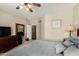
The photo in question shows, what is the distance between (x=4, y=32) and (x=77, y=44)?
1.29 metres

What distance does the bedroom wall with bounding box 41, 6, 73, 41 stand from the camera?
2.40m

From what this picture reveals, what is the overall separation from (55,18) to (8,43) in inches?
37.6

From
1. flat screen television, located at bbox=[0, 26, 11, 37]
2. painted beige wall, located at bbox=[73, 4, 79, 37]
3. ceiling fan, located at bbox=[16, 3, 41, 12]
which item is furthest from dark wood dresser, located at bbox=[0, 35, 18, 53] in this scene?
painted beige wall, located at bbox=[73, 4, 79, 37]

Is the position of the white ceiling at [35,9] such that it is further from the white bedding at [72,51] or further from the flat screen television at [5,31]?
the white bedding at [72,51]

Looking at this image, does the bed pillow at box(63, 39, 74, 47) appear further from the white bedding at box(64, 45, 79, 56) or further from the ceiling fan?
the ceiling fan

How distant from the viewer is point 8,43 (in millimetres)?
2471

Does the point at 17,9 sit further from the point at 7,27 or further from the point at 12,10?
the point at 7,27

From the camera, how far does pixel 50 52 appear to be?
2.38 m

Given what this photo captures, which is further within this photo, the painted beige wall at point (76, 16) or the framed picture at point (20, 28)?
the framed picture at point (20, 28)

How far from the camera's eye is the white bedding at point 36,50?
237cm

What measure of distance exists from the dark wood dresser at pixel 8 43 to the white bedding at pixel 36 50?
98 millimetres

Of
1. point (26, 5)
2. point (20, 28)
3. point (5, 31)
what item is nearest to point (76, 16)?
point (26, 5)

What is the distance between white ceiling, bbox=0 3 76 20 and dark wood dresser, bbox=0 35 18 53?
0.42 m

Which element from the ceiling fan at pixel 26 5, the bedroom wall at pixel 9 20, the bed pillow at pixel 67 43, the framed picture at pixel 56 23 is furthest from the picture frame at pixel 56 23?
the bedroom wall at pixel 9 20
